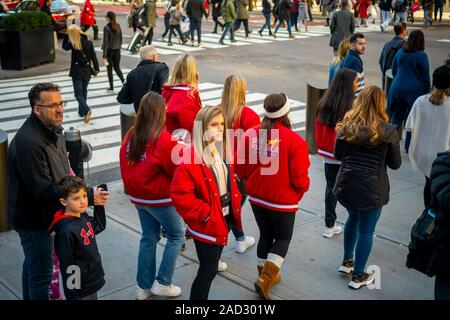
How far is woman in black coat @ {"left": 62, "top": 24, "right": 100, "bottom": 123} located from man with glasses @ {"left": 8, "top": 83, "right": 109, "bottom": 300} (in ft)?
24.2

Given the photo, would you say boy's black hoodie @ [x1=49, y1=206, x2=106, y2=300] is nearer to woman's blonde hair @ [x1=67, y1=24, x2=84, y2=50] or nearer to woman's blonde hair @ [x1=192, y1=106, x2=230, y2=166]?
woman's blonde hair @ [x1=192, y1=106, x2=230, y2=166]

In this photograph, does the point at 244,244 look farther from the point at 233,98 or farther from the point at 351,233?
the point at 233,98

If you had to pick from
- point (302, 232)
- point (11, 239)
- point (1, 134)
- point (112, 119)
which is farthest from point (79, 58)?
point (302, 232)

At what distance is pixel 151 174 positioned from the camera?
16.0 feet

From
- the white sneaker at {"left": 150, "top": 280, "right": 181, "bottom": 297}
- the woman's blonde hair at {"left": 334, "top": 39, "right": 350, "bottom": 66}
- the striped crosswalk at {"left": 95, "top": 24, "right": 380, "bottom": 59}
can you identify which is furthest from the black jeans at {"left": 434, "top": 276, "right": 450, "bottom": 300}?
the striped crosswalk at {"left": 95, "top": 24, "right": 380, "bottom": 59}

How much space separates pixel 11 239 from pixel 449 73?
4.68 meters

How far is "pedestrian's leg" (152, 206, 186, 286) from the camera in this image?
502cm

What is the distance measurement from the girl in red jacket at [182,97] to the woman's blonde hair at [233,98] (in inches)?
21.0

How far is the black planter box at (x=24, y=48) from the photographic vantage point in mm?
17359

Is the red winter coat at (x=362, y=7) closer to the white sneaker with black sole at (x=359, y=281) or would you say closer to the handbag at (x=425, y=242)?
the white sneaker with black sole at (x=359, y=281)

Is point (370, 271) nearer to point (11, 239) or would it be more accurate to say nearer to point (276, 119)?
point (276, 119)

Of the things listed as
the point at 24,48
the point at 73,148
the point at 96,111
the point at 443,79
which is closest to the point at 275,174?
the point at 443,79

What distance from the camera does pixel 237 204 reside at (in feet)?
15.3

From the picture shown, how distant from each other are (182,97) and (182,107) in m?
0.11
